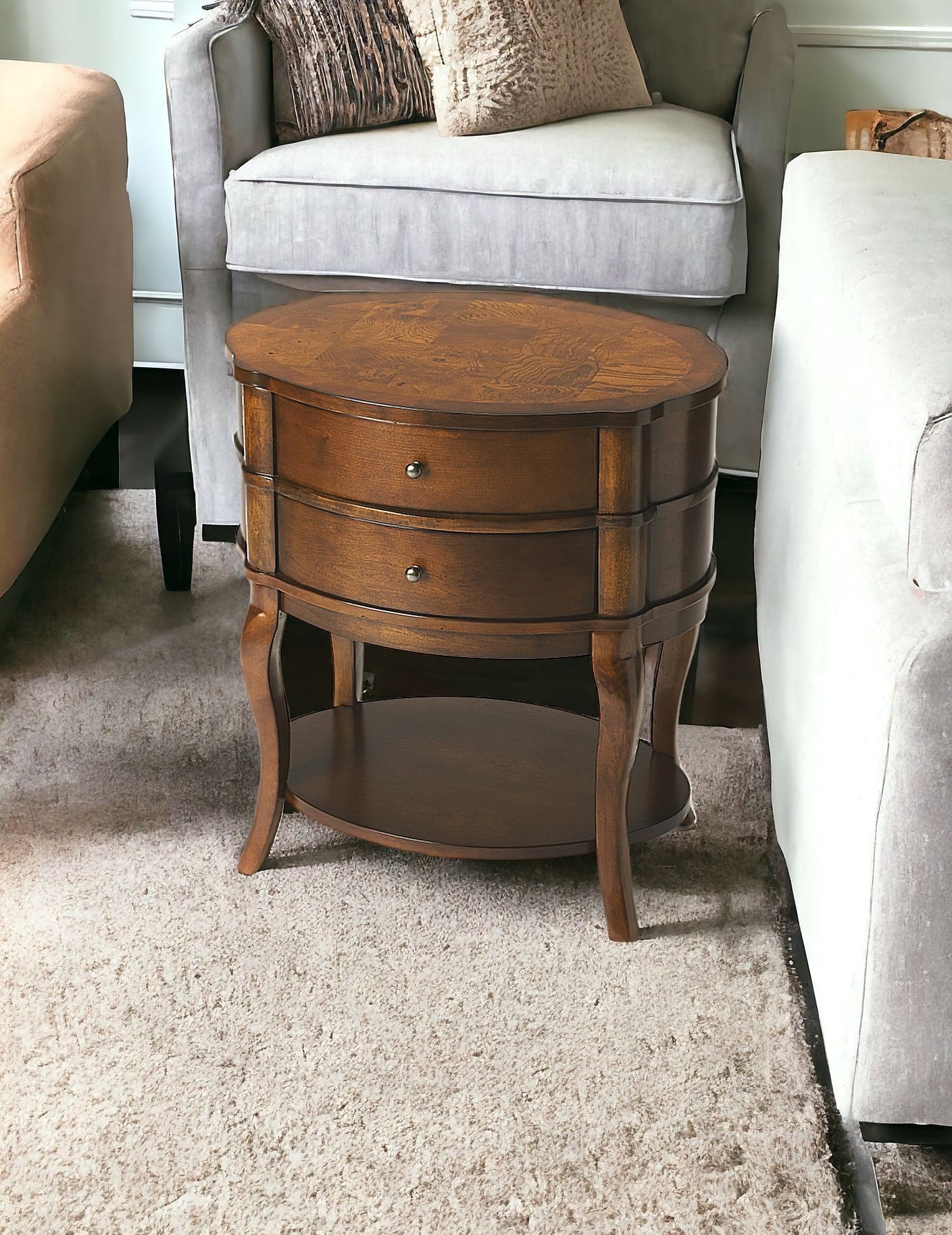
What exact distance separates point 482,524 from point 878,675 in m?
0.40

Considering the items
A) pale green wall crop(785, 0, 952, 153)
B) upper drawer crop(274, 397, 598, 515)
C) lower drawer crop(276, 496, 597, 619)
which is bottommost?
lower drawer crop(276, 496, 597, 619)

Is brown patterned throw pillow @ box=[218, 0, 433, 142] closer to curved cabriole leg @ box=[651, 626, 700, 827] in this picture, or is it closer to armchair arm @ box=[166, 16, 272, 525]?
armchair arm @ box=[166, 16, 272, 525]

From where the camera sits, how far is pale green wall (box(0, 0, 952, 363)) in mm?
2992

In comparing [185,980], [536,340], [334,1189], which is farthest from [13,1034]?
[536,340]

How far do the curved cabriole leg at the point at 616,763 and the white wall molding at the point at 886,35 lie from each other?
2473 mm

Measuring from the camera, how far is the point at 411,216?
212cm

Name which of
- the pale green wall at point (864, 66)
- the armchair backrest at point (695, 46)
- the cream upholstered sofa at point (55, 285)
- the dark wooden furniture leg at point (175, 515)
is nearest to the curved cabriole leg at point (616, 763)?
the cream upholstered sofa at point (55, 285)

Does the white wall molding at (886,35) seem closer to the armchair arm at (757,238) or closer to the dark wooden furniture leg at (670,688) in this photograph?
the armchair arm at (757,238)

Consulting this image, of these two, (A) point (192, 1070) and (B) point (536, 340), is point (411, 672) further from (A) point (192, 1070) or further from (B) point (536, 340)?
(A) point (192, 1070)

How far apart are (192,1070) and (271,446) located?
1.87 ft

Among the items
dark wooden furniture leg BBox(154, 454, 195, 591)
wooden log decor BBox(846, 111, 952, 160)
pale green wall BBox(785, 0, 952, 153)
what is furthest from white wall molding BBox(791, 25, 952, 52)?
dark wooden furniture leg BBox(154, 454, 195, 591)

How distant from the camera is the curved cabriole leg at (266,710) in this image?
4.33ft

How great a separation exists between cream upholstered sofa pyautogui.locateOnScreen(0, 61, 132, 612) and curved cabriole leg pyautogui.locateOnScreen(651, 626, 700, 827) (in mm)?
835

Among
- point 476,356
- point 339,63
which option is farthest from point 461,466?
point 339,63
